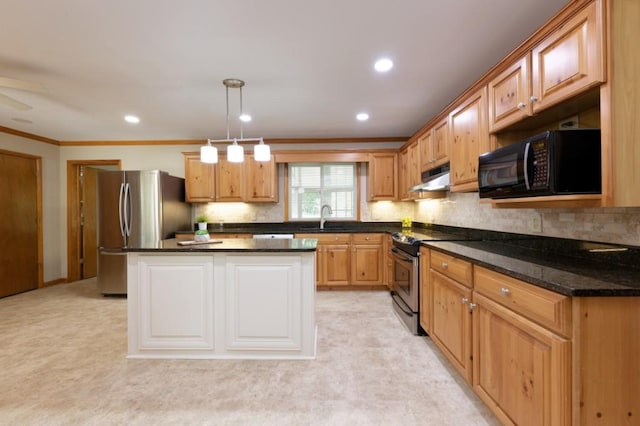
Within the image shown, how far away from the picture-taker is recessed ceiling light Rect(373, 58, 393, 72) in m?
2.46

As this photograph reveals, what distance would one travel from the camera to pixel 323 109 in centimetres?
363

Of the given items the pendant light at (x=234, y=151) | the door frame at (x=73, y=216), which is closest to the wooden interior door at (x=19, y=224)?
the door frame at (x=73, y=216)

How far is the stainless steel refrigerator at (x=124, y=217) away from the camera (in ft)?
13.8

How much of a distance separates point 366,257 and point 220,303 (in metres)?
2.56

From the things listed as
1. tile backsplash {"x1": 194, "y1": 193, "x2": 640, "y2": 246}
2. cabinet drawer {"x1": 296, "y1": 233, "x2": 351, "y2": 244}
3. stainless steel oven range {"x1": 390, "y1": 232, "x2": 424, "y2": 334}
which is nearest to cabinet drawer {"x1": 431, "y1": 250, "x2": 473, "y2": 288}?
stainless steel oven range {"x1": 390, "y1": 232, "x2": 424, "y2": 334}

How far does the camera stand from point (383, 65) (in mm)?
2535

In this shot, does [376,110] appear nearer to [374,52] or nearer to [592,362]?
[374,52]

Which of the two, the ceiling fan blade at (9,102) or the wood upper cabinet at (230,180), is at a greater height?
the ceiling fan blade at (9,102)

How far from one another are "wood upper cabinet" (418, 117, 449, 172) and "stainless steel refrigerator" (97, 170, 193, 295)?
11.7 ft

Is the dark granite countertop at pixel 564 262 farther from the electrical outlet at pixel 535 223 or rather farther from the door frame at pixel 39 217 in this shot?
the door frame at pixel 39 217

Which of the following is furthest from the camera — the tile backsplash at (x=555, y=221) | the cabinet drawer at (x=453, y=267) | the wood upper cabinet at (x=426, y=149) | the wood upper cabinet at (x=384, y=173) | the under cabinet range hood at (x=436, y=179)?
the wood upper cabinet at (x=384, y=173)

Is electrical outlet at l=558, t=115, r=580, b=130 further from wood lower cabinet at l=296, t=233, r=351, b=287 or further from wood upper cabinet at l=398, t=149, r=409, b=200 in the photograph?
wood lower cabinet at l=296, t=233, r=351, b=287

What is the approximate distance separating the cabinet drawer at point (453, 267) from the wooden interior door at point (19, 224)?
5727mm

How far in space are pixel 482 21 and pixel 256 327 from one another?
8.93ft
